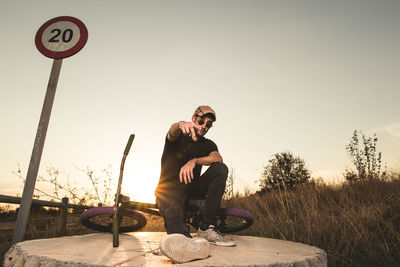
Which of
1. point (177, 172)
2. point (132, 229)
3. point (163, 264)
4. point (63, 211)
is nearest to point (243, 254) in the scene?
point (163, 264)

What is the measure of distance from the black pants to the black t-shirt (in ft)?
0.34

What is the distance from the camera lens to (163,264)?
1.38 metres

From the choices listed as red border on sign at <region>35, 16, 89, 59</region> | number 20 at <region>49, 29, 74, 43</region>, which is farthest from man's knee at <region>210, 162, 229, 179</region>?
number 20 at <region>49, 29, 74, 43</region>

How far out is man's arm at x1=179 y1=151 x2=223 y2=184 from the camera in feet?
7.22

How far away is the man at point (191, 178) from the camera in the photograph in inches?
82.9

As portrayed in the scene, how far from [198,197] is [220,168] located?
1.43 feet

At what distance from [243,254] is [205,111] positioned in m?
1.29

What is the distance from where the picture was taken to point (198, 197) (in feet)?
8.62

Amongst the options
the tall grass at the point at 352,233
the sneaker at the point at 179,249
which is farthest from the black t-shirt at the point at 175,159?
the tall grass at the point at 352,233

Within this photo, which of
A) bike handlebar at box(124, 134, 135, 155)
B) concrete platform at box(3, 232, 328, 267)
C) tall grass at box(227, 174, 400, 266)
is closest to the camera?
concrete platform at box(3, 232, 328, 267)

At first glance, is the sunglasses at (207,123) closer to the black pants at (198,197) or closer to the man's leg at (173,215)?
the black pants at (198,197)

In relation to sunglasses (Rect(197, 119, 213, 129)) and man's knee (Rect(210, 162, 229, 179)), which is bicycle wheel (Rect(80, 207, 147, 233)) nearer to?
man's knee (Rect(210, 162, 229, 179))

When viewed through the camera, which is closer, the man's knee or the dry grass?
the man's knee

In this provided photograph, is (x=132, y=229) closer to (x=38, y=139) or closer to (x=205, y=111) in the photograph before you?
(x=38, y=139)
